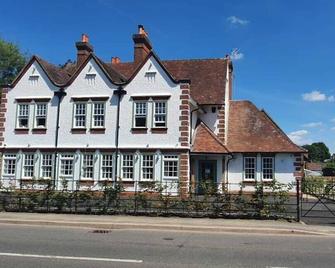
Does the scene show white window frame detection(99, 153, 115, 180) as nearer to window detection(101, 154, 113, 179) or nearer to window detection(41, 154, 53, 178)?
window detection(101, 154, 113, 179)

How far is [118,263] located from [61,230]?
623 cm

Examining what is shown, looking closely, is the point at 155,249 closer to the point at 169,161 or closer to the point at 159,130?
the point at 169,161

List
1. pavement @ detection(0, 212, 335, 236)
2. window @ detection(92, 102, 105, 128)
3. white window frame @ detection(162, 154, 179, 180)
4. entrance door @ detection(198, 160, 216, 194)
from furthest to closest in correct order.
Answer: entrance door @ detection(198, 160, 216, 194) < window @ detection(92, 102, 105, 128) < white window frame @ detection(162, 154, 179, 180) < pavement @ detection(0, 212, 335, 236)

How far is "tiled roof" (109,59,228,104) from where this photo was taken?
3494cm

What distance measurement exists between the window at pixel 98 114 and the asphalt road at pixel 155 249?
1743 centimetres

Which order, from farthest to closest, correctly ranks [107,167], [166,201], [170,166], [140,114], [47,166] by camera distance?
1. [47,166]
2. [107,167]
3. [140,114]
4. [170,166]
5. [166,201]

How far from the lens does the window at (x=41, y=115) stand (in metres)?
33.5

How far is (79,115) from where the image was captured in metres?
32.8

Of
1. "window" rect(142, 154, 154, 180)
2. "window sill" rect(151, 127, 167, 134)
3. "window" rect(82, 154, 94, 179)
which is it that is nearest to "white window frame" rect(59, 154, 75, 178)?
"window" rect(82, 154, 94, 179)

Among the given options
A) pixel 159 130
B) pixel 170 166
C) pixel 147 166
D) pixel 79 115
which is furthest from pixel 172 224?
pixel 79 115

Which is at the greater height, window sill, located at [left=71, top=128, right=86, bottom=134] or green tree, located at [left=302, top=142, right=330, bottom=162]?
green tree, located at [left=302, top=142, right=330, bottom=162]

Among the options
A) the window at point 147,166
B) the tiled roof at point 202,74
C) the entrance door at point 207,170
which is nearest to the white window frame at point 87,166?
the window at point 147,166

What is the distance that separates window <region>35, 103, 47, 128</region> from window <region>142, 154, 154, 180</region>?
8.07m

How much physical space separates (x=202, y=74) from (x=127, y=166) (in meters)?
10.5
